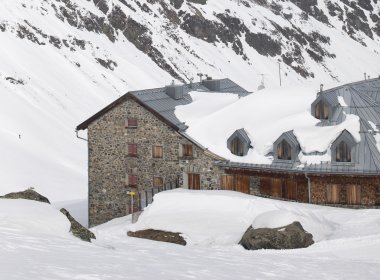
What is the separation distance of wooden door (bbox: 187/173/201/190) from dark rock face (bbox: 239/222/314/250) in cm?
1375

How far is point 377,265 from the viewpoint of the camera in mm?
15453

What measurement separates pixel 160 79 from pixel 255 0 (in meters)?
62.9

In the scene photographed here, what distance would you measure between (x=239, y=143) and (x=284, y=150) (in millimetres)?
3020

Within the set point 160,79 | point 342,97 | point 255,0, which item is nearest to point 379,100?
point 342,97

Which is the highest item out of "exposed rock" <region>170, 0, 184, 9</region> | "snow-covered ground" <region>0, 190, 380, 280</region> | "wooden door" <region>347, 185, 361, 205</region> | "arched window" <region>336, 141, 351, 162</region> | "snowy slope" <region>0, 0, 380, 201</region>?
"exposed rock" <region>170, 0, 184, 9</region>

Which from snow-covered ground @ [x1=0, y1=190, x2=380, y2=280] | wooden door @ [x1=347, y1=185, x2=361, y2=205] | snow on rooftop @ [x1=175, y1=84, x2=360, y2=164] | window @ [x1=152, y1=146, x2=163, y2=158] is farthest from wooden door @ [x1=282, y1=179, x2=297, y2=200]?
window @ [x1=152, y1=146, x2=163, y2=158]

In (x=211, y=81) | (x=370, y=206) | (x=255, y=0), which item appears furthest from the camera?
(x=255, y=0)

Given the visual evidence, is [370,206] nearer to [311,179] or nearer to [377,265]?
[311,179]

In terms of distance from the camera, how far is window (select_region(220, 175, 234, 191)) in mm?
34594

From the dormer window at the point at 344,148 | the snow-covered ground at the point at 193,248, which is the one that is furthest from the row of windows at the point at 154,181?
the dormer window at the point at 344,148

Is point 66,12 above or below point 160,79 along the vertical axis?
above

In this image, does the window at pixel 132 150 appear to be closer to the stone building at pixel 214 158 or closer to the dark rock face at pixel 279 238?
the stone building at pixel 214 158

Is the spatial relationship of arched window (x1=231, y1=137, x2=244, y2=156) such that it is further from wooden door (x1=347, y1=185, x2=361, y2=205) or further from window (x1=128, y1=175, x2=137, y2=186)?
window (x1=128, y1=175, x2=137, y2=186)

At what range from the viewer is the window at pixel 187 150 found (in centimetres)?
3559
